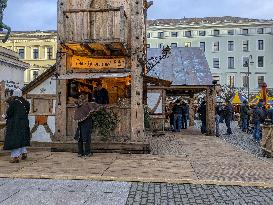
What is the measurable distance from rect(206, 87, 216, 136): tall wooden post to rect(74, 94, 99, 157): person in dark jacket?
363 inches

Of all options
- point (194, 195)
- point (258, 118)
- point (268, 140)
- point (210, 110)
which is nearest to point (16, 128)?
point (194, 195)

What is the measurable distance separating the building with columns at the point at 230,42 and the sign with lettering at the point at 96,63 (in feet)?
188

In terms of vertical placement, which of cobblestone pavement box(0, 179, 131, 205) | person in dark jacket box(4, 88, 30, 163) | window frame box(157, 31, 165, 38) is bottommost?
cobblestone pavement box(0, 179, 131, 205)

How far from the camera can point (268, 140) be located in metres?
11.6

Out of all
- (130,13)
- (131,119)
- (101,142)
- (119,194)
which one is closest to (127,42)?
→ (130,13)

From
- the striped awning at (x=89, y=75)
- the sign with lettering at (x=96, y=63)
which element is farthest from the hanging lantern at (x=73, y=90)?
the striped awning at (x=89, y=75)

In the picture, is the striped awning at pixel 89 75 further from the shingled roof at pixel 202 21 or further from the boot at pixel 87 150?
the shingled roof at pixel 202 21

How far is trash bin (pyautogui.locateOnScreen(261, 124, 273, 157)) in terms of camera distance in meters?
11.3

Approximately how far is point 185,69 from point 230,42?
5195cm

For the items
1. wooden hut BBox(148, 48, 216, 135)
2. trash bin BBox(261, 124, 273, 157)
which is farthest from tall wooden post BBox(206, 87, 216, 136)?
trash bin BBox(261, 124, 273, 157)

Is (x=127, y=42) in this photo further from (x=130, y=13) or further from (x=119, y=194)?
(x=119, y=194)

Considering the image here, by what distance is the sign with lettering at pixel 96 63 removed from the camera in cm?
1193

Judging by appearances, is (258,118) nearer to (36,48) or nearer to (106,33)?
(106,33)

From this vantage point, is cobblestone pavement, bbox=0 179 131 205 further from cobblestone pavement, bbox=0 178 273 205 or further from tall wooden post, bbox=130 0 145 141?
tall wooden post, bbox=130 0 145 141
